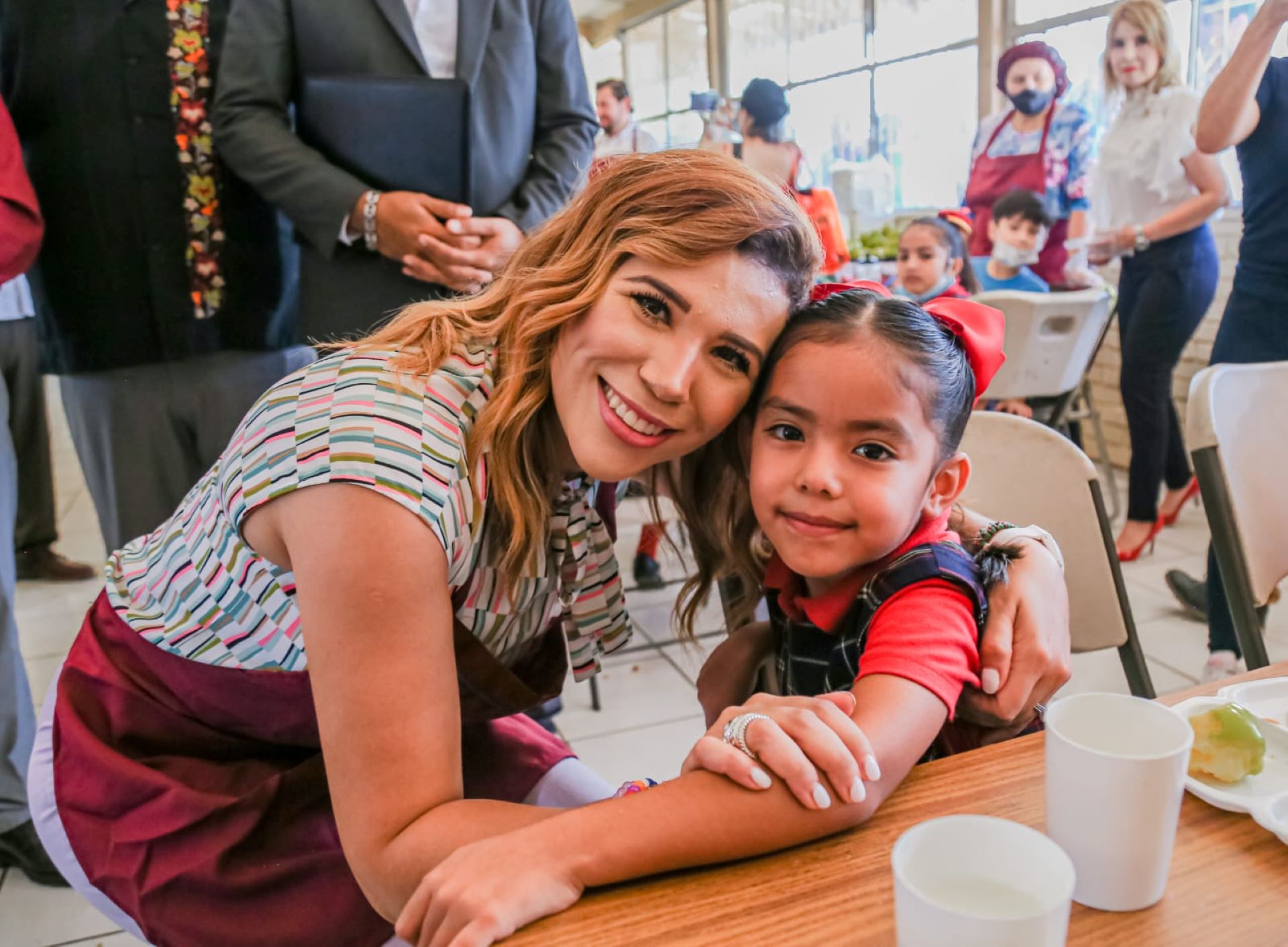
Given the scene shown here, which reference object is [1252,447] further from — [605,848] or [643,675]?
[643,675]

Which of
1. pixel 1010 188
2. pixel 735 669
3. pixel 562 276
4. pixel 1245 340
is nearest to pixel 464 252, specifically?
pixel 562 276

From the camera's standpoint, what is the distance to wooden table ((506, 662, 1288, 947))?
22.7 inches

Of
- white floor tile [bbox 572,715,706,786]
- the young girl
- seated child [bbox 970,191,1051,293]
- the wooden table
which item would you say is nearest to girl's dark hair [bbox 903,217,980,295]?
the young girl

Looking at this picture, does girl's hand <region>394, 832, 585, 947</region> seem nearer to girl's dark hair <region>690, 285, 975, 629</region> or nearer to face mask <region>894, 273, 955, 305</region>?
girl's dark hair <region>690, 285, 975, 629</region>

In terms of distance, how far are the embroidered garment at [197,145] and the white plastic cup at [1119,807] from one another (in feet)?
5.19

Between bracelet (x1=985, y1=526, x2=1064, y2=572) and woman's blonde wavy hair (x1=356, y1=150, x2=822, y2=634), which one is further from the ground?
woman's blonde wavy hair (x1=356, y1=150, x2=822, y2=634)

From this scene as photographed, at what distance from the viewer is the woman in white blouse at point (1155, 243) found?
10.6ft

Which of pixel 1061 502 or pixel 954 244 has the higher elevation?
pixel 954 244

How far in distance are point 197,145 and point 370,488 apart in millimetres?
1205

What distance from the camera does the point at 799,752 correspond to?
0.69 m

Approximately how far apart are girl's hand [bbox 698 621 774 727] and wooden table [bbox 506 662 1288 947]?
1.49 ft

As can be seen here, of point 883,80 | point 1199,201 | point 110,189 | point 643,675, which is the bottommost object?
point 643,675

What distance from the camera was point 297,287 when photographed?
190 centimetres

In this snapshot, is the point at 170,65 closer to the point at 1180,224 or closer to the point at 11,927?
the point at 11,927
